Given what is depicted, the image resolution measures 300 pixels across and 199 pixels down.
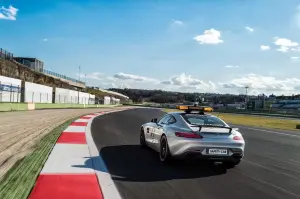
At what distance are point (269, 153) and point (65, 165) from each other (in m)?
7.01

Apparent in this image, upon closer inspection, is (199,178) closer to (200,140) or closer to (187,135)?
(200,140)

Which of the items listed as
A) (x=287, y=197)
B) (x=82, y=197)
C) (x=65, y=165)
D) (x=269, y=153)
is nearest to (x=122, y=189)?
(x=82, y=197)

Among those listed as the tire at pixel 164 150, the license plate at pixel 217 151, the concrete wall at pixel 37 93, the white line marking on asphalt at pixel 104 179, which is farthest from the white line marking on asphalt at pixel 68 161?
the concrete wall at pixel 37 93

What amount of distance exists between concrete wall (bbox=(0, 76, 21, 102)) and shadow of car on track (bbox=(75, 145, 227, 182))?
31.0 m

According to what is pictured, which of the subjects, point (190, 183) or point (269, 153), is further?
point (269, 153)

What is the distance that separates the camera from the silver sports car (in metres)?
7.79

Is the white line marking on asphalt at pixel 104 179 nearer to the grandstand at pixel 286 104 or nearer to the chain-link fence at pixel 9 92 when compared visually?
the chain-link fence at pixel 9 92

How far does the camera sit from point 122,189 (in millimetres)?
6035

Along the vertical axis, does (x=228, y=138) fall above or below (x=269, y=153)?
above

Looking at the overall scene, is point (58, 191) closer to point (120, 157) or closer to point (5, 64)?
point (120, 157)

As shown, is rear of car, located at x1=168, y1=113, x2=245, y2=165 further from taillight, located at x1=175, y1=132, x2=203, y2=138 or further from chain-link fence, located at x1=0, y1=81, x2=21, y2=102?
chain-link fence, located at x1=0, y1=81, x2=21, y2=102

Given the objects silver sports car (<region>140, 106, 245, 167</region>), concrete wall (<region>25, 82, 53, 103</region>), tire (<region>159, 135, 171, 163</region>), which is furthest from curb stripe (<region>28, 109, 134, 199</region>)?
concrete wall (<region>25, 82, 53, 103</region>)

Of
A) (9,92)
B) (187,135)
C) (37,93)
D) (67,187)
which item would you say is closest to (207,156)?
(187,135)

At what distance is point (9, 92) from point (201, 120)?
34.9 meters
